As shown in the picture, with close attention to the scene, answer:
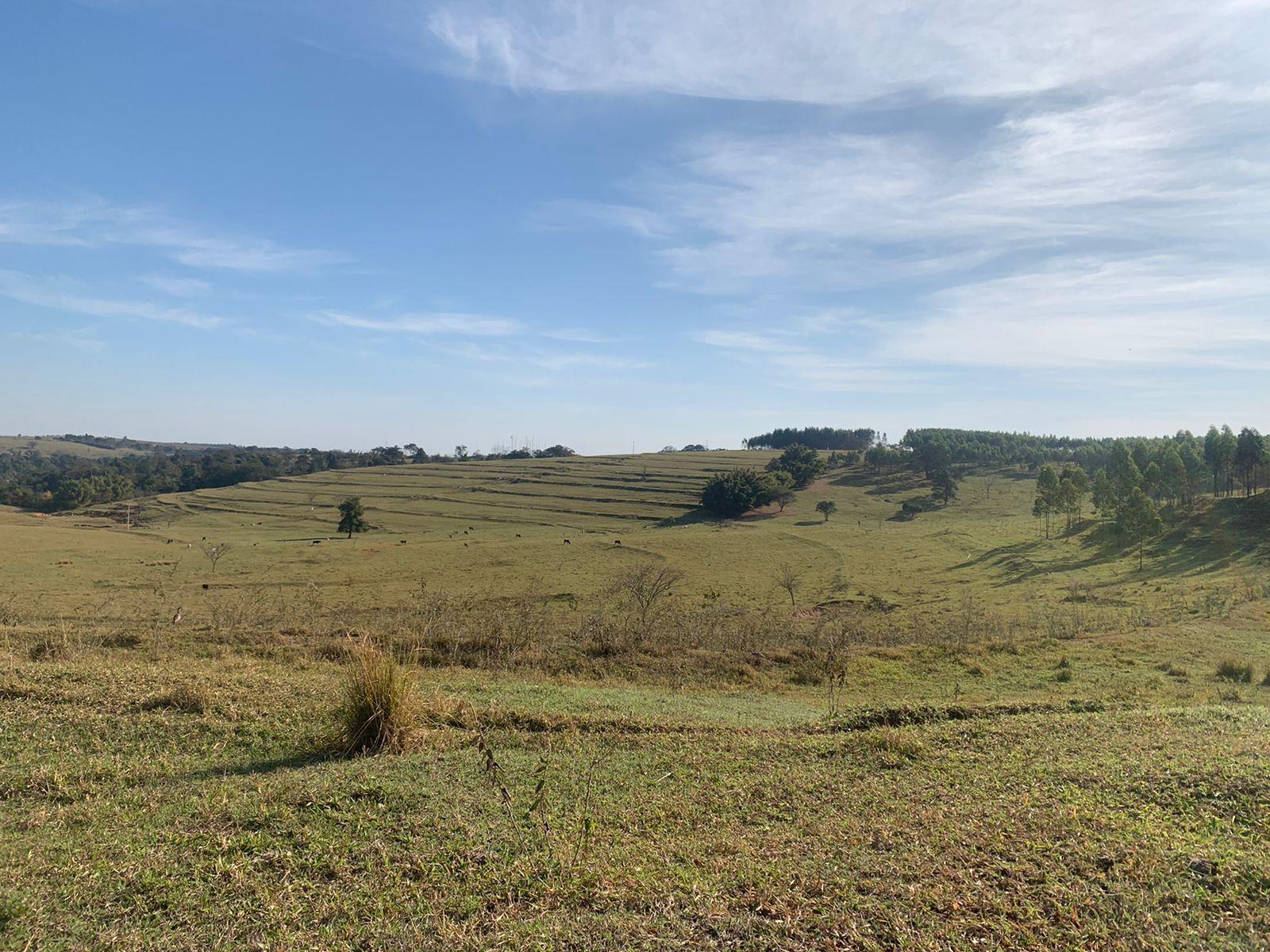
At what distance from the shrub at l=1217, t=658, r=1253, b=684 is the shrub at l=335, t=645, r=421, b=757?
18.5 m

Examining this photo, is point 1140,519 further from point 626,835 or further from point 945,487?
point 626,835

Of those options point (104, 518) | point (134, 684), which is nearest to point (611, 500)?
point (104, 518)

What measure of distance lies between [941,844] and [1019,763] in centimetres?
259

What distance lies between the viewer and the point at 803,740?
855cm

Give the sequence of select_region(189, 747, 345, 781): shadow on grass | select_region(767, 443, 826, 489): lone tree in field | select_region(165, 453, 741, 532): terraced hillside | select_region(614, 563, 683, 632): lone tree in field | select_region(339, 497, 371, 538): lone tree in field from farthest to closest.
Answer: select_region(767, 443, 826, 489): lone tree in field < select_region(165, 453, 741, 532): terraced hillside < select_region(339, 497, 371, 538): lone tree in field < select_region(614, 563, 683, 632): lone tree in field < select_region(189, 747, 345, 781): shadow on grass

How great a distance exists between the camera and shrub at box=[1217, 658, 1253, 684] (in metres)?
16.3

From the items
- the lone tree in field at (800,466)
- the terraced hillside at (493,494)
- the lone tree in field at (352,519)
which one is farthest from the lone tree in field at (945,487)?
the lone tree in field at (352,519)

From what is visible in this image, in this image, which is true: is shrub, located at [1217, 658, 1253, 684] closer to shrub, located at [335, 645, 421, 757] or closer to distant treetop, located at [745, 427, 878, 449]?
shrub, located at [335, 645, 421, 757]

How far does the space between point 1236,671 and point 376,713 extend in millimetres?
19497

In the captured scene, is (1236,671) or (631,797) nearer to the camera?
(631,797)

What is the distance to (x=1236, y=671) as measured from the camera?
16.7m

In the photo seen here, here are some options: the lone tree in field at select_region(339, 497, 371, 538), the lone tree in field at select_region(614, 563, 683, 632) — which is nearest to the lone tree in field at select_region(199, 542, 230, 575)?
the lone tree in field at select_region(339, 497, 371, 538)

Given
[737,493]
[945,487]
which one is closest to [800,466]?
[945,487]

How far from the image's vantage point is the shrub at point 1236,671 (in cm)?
1633
